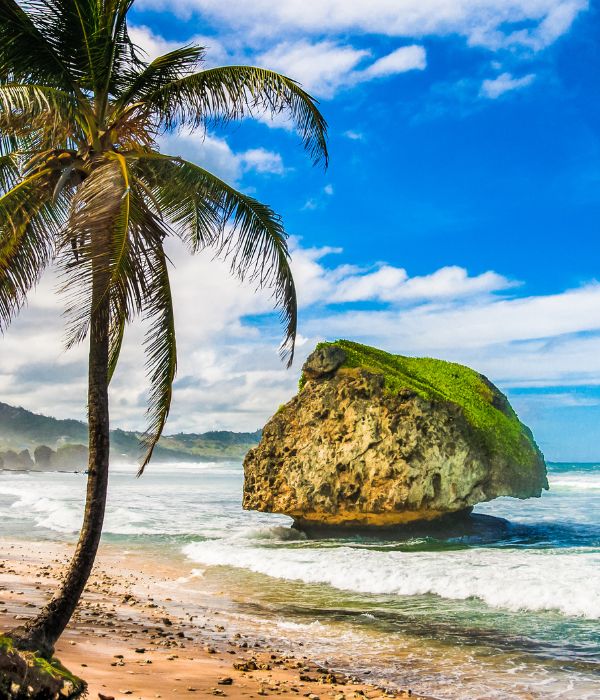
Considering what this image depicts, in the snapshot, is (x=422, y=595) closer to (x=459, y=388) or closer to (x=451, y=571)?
(x=451, y=571)

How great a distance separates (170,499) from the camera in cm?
4222

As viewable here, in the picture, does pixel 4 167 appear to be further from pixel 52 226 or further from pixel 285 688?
pixel 285 688

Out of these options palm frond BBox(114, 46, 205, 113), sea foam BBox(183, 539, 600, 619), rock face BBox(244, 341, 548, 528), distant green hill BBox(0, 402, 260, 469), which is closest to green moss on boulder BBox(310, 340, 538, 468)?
rock face BBox(244, 341, 548, 528)

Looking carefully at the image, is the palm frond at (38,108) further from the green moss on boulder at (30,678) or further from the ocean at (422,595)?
the ocean at (422,595)

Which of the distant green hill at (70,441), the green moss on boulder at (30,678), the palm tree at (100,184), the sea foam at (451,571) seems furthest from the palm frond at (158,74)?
the distant green hill at (70,441)

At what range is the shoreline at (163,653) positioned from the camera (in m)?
7.59

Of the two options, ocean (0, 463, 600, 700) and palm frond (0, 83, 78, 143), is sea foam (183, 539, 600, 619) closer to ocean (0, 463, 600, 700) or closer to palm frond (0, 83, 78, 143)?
ocean (0, 463, 600, 700)

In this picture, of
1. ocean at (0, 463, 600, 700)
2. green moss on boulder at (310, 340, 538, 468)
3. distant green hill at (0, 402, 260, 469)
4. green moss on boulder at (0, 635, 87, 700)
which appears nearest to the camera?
green moss on boulder at (0, 635, 87, 700)

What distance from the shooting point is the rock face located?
19.1 meters

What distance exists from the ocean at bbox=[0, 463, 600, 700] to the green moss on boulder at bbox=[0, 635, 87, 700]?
159 inches

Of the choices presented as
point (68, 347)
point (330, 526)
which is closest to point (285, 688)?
point (68, 347)

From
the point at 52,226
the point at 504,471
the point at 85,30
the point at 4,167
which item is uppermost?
the point at 85,30

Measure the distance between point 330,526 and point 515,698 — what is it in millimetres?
13112

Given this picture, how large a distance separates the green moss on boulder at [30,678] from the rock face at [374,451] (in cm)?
1333
